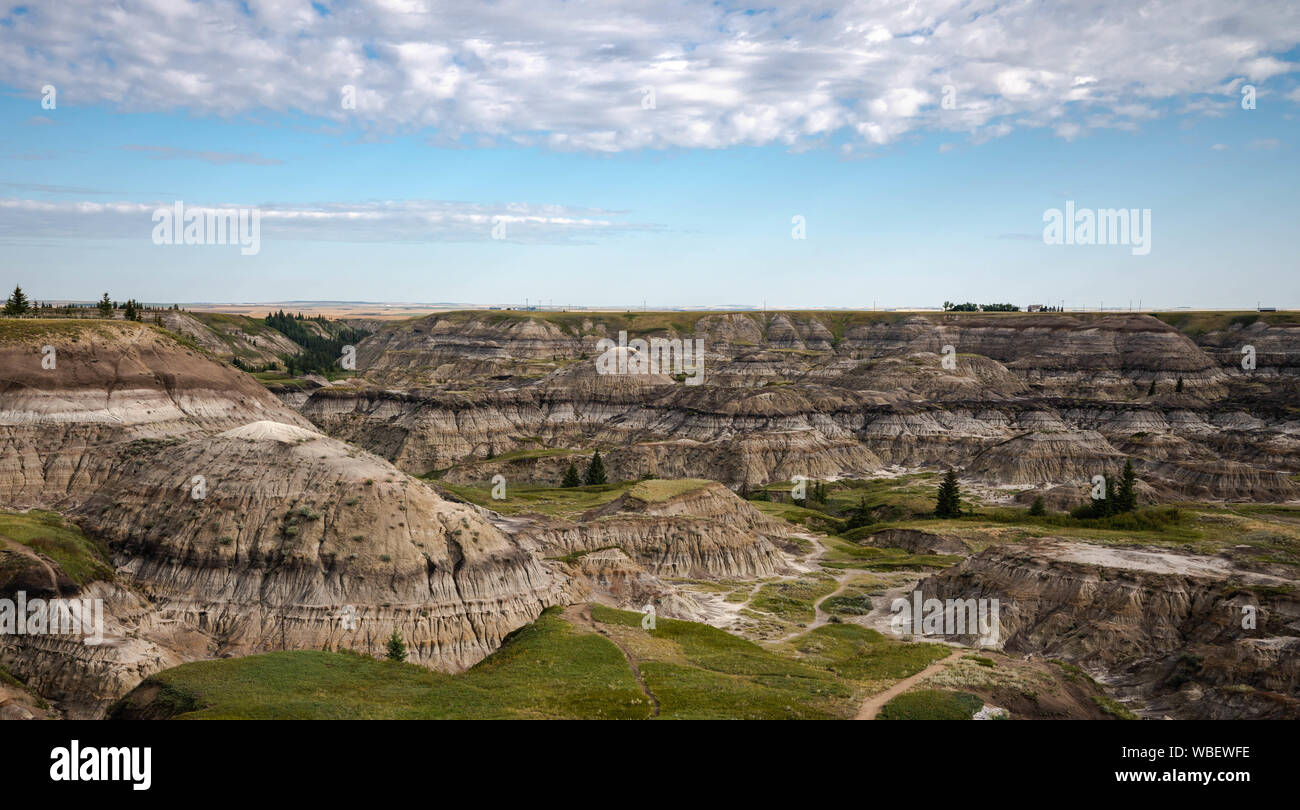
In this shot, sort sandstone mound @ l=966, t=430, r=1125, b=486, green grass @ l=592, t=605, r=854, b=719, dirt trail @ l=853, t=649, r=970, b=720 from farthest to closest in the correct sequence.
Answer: sandstone mound @ l=966, t=430, r=1125, b=486, dirt trail @ l=853, t=649, r=970, b=720, green grass @ l=592, t=605, r=854, b=719

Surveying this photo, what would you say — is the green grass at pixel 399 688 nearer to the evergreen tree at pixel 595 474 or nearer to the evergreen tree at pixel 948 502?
the evergreen tree at pixel 948 502

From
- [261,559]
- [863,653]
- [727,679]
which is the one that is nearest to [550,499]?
[261,559]

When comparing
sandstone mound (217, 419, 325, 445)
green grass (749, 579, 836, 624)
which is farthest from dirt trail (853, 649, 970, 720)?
sandstone mound (217, 419, 325, 445)

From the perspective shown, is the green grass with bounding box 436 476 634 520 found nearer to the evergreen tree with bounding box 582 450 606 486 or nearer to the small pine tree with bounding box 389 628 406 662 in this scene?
the evergreen tree with bounding box 582 450 606 486

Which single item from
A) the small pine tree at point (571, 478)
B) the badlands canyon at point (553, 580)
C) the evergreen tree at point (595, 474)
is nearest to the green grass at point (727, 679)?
the badlands canyon at point (553, 580)

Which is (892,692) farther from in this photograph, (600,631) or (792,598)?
(792,598)
